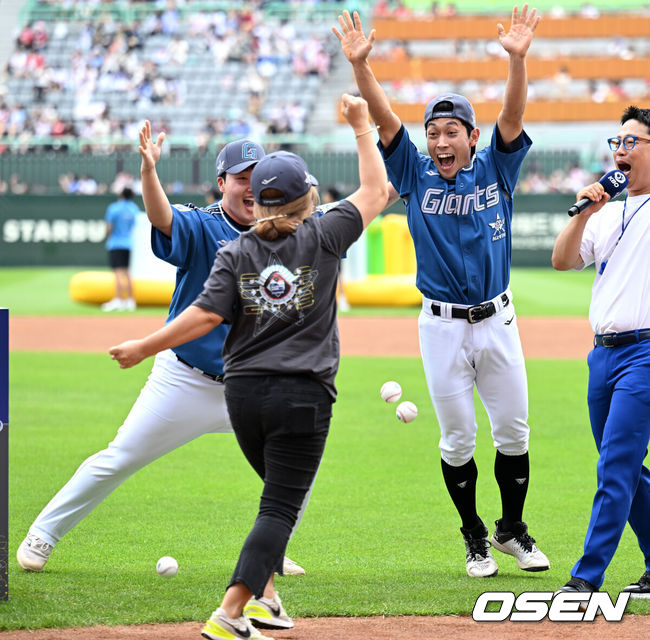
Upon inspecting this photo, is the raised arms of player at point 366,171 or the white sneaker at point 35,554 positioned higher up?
the raised arms of player at point 366,171

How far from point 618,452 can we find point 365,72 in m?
2.31

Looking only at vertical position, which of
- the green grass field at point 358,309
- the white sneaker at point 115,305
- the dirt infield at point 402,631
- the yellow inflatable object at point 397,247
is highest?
the dirt infield at point 402,631

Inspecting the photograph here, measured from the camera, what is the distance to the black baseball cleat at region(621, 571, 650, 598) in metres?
5.16

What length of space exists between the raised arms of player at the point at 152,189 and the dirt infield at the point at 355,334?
9953 millimetres

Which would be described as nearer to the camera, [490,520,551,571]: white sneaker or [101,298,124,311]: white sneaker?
[490,520,551,571]: white sneaker

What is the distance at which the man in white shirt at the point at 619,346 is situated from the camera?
4.94 meters

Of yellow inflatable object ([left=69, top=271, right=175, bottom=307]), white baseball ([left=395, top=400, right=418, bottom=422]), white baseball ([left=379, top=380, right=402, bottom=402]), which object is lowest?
yellow inflatable object ([left=69, top=271, right=175, bottom=307])

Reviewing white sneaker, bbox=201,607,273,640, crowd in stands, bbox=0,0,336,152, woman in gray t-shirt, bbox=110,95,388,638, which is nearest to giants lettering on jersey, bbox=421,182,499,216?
woman in gray t-shirt, bbox=110,95,388,638

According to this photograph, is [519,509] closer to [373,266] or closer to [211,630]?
[211,630]

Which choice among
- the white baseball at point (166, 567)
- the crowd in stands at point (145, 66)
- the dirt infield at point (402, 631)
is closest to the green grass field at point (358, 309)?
the crowd in stands at point (145, 66)

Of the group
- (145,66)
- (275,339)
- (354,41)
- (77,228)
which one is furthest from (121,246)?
(145,66)

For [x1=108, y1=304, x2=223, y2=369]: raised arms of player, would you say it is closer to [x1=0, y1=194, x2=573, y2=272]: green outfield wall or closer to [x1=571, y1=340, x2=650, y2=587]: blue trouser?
[x1=571, y1=340, x2=650, y2=587]: blue trouser

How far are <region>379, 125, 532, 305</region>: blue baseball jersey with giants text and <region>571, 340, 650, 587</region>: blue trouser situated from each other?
0.87 m

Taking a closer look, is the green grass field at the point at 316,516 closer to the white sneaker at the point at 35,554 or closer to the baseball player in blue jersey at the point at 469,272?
the white sneaker at the point at 35,554
